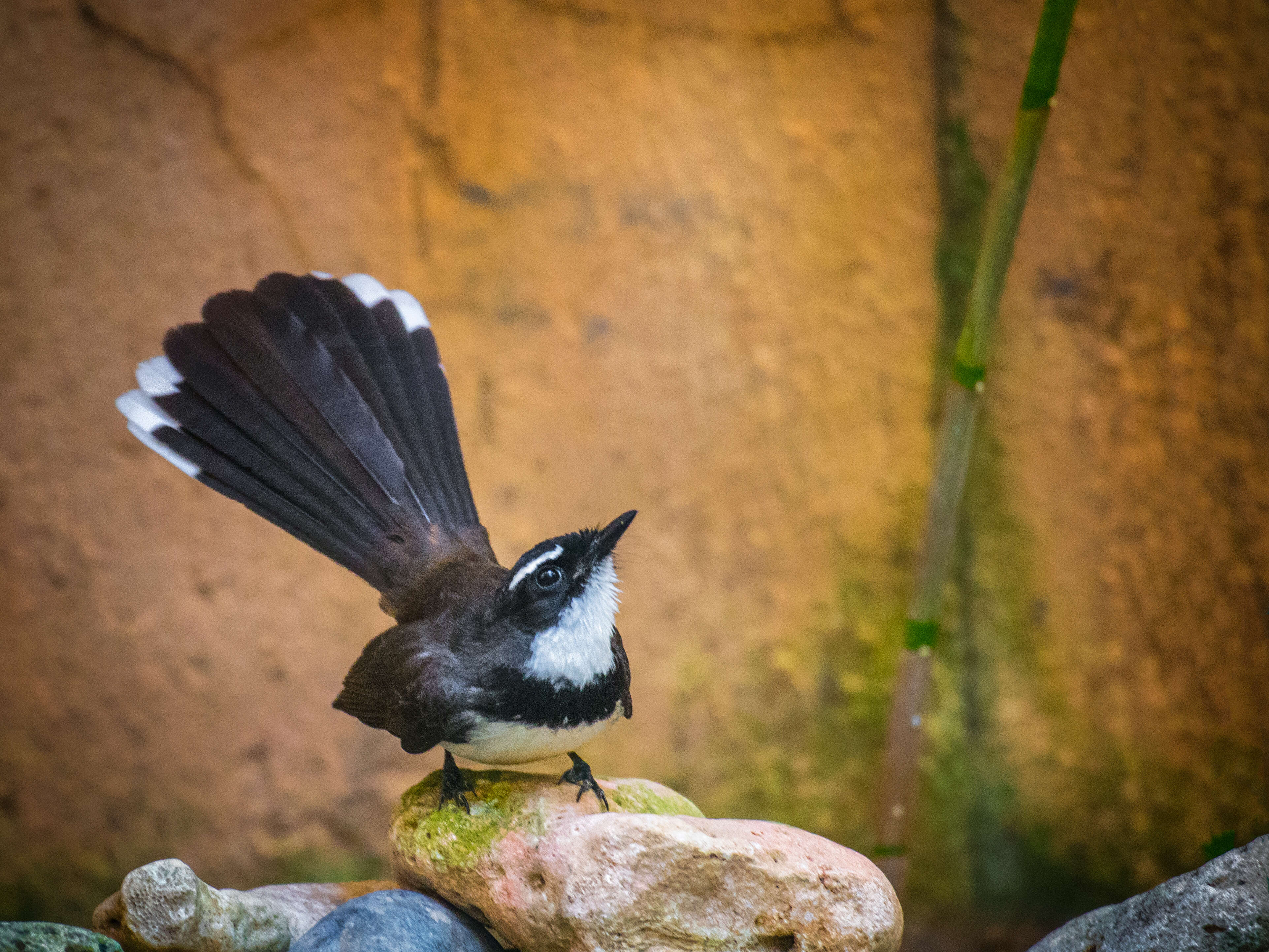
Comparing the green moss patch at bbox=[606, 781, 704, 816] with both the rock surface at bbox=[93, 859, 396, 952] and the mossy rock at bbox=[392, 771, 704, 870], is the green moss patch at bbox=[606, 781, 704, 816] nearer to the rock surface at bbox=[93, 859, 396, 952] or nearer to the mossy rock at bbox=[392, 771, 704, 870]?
the mossy rock at bbox=[392, 771, 704, 870]

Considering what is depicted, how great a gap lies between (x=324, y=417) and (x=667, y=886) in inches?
45.4

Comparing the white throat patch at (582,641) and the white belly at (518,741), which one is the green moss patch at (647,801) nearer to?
the white belly at (518,741)

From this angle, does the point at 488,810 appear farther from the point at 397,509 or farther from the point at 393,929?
the point at 397,509

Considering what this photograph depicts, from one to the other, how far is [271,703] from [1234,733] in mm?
2919

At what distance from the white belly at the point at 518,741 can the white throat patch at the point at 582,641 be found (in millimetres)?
93

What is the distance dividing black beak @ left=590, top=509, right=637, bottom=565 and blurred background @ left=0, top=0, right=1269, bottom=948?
1182 mm

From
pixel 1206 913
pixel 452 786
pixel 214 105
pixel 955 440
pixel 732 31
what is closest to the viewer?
pixel 1206 913

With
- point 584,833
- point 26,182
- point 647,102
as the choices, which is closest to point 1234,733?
point 584,833

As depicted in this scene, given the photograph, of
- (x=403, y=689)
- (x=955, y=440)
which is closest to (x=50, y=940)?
(x=403, y=689)

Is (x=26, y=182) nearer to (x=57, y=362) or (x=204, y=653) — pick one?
(x=57, y=362)

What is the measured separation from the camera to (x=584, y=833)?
1735 millimetres

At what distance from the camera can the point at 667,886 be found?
167cm

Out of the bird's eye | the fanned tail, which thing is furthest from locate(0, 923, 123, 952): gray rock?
the bird's eye

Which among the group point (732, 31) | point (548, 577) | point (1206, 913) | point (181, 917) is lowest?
point (181, 917)
